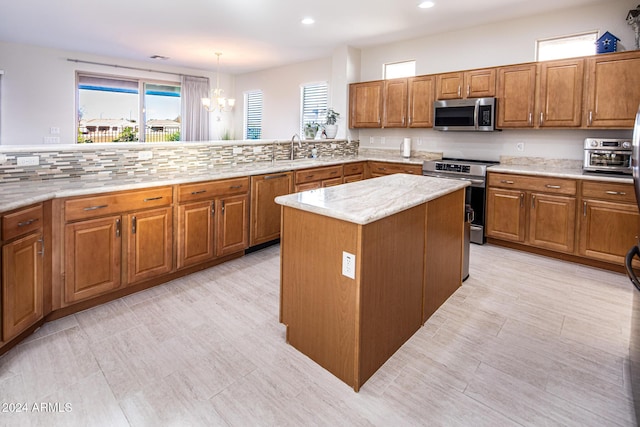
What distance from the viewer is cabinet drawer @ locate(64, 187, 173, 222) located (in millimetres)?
2539

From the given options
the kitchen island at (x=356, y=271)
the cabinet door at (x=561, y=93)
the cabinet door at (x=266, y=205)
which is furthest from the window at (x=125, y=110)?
the cabinet door at (x=561, y=93)

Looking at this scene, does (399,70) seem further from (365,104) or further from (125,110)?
(125,110)

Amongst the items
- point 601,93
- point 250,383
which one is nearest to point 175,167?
point 250,383

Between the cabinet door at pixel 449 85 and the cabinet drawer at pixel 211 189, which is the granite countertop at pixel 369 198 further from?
the cabinet door at pixel 449 85

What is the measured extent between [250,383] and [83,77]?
7.39m

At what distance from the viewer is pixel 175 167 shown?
3.65m

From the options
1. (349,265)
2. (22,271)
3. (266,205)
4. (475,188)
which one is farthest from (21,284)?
(475,188)

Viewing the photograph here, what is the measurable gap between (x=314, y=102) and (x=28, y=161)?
17.6 feet

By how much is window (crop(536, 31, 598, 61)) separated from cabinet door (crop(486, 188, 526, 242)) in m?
1.79

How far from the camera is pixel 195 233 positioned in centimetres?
334

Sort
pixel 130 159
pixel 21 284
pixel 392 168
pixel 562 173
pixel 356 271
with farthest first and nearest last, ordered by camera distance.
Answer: pixel 392 168
pixel 562 173
pixel 130 159
pixel 21 284
pixel 356 271

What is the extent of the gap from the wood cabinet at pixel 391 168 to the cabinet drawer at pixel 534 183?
1.08 m

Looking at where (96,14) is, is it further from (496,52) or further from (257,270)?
(496,52)

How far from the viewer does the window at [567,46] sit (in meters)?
4.21
